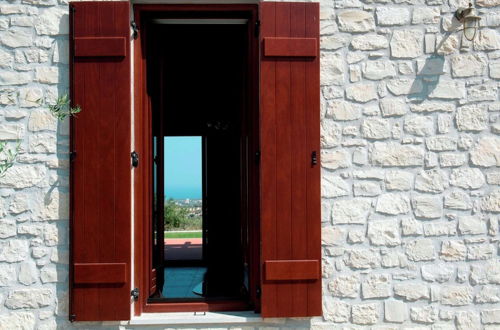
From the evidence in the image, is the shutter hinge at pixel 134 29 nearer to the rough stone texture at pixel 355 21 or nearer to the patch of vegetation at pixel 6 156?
the patch of vegetation at pixel 6 156

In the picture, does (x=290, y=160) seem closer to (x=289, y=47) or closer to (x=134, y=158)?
(x=289, y=47)

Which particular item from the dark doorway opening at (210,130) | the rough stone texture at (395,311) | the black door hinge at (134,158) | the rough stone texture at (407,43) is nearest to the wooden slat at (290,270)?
the dark doorway opening at (210,130)

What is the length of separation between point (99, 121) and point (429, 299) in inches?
99.1

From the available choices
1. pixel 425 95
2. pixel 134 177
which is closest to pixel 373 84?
pixel 425 95

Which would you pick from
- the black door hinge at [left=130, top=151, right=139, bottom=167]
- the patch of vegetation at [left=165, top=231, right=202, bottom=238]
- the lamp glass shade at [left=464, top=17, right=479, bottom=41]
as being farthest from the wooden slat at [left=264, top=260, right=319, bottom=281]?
the patch of vegetation at [left=165, top=231, right=202, bottom=238]

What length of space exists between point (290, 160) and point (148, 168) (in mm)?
1017

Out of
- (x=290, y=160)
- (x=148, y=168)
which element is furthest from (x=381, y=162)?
(x=148, y=168)

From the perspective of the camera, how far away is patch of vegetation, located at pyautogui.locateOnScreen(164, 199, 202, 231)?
11.1 metres

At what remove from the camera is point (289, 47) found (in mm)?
3084

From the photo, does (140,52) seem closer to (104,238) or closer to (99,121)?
(99,121)

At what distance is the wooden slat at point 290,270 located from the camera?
9.93 feet

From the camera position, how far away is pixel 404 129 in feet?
10.4

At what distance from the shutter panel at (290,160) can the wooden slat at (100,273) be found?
0.93m

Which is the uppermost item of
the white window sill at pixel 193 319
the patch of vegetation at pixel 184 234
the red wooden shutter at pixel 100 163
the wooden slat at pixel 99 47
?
the wooden slat at pixel 99 47
